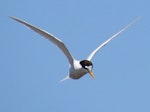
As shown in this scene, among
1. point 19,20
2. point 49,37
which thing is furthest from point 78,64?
Result: point 19,20

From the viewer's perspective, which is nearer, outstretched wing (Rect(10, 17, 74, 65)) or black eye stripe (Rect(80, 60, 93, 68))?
outstretched wing (Rect(10, 17, 74, 65))

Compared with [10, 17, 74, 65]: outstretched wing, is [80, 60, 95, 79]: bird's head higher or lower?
lower

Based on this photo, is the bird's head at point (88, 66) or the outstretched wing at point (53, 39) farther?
the bird's head at point (88, 66)

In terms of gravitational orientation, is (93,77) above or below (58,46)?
below

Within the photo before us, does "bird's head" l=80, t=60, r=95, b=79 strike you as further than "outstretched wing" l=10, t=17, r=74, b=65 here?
Yes

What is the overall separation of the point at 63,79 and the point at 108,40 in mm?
2639

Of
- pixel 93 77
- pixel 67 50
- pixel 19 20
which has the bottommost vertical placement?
pixel 93 77

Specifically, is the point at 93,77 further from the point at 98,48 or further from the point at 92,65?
the point at 98,48

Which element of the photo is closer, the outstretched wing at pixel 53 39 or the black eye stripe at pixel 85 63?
the outstretched wing at pixel 53 39

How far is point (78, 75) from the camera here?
1753 cm

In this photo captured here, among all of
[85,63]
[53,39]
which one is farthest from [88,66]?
[53,39]

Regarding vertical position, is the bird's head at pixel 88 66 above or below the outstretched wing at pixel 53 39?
below

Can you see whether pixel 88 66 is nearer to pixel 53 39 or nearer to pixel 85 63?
pixel 85 63

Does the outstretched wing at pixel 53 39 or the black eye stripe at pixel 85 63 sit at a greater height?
the outstretched wing at pixel 53 39
